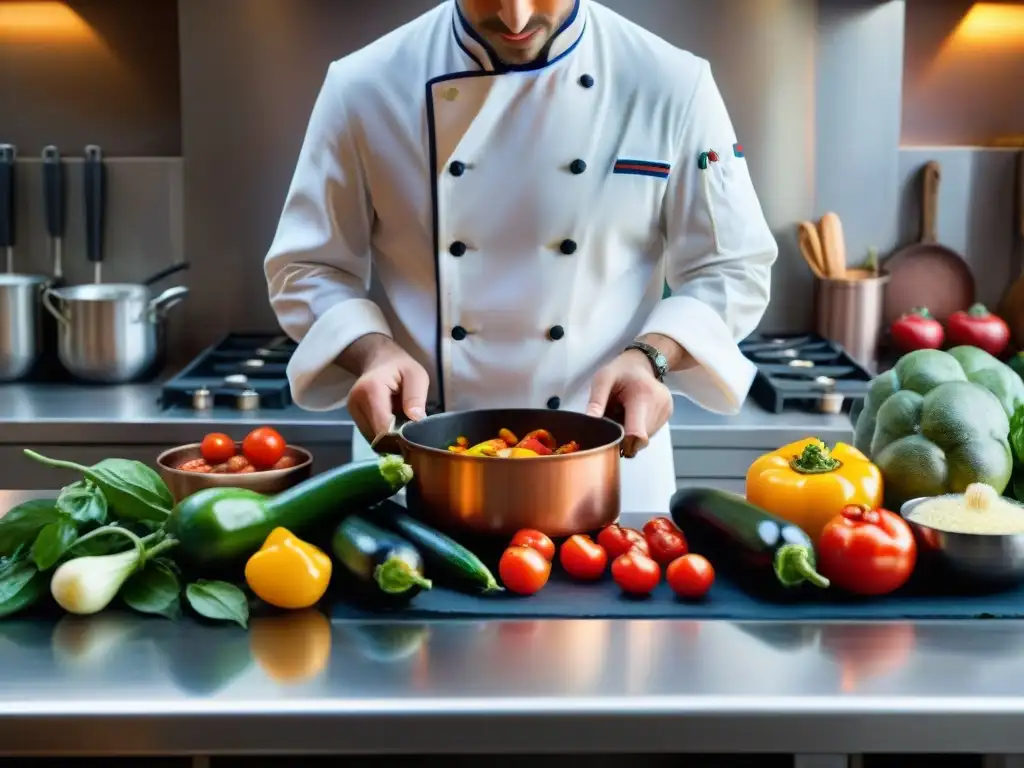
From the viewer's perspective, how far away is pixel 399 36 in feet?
6.30

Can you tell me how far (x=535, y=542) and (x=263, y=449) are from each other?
0.37 m

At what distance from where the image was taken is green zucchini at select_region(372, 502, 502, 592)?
1208mm

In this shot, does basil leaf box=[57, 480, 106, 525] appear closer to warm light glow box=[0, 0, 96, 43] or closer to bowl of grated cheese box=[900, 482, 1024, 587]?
bowl of grated cheese box=[900, 482, 1024, 587]

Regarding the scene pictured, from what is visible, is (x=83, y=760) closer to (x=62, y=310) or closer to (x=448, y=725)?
(x=448, y=725)

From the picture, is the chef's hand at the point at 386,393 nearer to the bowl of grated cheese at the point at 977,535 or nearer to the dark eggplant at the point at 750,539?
the dark eggplant at the point at 750,539

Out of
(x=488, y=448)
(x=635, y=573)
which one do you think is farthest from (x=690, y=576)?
(x=488, y=448)

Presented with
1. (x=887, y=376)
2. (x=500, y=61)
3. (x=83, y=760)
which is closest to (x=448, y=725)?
(x=83, y=760)

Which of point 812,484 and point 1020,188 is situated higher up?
point 1020,188

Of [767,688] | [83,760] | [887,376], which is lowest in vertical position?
[83,760]

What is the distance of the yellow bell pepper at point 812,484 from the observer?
1.35 meters

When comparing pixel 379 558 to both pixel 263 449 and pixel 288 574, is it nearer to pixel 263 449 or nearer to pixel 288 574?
pixel 288 574

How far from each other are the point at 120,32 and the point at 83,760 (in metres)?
2.49

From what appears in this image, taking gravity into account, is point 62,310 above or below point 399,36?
below

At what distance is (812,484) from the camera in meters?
1.35
